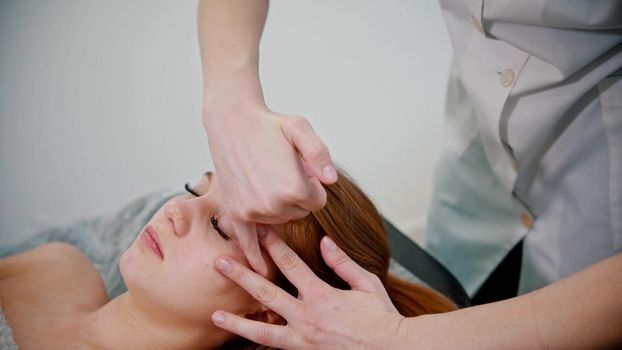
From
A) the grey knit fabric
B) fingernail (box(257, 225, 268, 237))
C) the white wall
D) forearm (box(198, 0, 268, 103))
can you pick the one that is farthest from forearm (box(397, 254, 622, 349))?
the white wall

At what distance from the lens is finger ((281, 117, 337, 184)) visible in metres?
0.59

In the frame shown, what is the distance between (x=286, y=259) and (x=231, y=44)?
363mm

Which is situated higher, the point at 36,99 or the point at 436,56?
the point at 36,99

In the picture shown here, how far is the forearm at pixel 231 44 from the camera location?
73 centimetres

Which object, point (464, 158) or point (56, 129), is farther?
point (56, 129)

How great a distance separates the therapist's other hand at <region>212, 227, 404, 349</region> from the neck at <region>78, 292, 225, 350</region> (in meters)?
0.19

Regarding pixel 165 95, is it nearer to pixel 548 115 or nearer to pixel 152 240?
pixel 152 240

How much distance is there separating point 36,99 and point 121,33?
35 centimetres

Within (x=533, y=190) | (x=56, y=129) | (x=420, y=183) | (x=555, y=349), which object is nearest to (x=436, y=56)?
Result: (x=420, y=183)

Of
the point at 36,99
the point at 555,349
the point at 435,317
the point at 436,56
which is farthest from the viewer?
the point at 436,56

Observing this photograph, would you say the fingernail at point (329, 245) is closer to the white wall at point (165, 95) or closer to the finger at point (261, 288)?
the finger at point (261, 288)

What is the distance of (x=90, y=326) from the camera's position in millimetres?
1054

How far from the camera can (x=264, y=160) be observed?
625 millimetres

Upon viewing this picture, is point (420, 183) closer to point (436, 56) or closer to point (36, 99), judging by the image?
point (436, 56)
